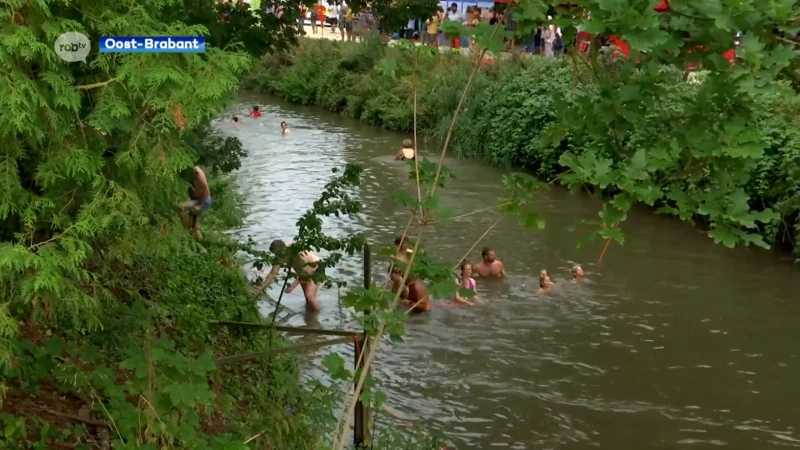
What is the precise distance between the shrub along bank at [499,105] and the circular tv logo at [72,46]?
3.95ft

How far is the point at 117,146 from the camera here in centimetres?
330

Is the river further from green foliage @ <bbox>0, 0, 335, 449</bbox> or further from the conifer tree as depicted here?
the conifer tree

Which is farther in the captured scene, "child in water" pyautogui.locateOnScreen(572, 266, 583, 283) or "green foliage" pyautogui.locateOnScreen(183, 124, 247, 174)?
"child in water" pyautogui.locateOnScreen(572, 266, 583, 283)

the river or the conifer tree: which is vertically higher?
the conifer tree

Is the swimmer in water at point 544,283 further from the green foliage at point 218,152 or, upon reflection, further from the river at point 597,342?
the green foliage at point 218,152

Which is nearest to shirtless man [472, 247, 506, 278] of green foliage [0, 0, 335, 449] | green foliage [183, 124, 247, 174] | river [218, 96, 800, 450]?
river [218, 96, 800, 450]

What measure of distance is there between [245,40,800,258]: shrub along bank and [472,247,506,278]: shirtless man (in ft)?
7.41

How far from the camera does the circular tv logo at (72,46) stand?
3.11m

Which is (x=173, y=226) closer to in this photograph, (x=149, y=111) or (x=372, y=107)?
(x=149, y=111)

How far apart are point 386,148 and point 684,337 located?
15.8 meters

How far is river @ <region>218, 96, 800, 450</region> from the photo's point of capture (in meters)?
9.52

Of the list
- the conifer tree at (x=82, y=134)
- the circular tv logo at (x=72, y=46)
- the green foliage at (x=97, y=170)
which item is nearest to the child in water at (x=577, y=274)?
the green foliage at (x=97, y=170)

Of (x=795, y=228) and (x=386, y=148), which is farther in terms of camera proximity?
(x=386, y=148)

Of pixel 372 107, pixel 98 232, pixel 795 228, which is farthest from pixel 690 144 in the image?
pixel 372 107
